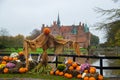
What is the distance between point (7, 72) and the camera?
1217 cm

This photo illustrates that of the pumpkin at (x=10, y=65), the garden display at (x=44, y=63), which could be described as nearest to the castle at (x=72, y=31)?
the garden display at (x=44, y=63)

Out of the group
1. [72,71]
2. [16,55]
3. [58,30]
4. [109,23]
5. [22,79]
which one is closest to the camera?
[22,79]

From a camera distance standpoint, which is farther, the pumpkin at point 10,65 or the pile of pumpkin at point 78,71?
the pumpkin at point 10,65

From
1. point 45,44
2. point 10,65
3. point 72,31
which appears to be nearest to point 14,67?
point 10,65

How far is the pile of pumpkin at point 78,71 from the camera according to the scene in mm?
10359

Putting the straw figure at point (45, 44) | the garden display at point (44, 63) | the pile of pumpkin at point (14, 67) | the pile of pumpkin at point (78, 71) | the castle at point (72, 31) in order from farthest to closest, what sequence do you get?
the castle at point (72, 31) < the pile of pumpkin at point (14, 67) < the straw figure at point (45, 44) < the garden display at point (44, 63) < the pile of pumpkin at point (78, 71)

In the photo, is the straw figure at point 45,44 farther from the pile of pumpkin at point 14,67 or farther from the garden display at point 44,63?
the pile of pumpkin at point 14,67

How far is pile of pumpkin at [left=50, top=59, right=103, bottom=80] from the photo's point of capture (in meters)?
10.4

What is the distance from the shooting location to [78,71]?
11.2 m

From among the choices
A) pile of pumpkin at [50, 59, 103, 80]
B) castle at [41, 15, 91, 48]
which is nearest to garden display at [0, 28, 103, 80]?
pile of pumpkin at [50, 59, 103, 80]

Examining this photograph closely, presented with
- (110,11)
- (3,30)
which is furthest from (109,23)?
(3,30)

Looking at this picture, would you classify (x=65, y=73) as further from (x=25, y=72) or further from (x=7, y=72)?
(x=7, y=72)

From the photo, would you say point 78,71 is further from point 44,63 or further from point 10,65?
point 10,65

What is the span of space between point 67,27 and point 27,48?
86.3m
